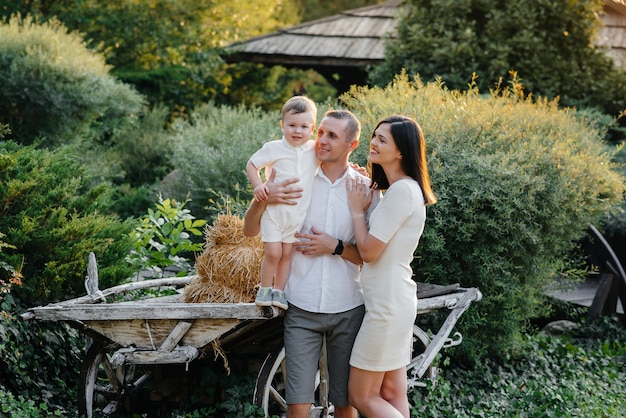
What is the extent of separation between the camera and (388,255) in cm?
368

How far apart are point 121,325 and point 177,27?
39.6ft

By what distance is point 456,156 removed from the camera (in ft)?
19.8

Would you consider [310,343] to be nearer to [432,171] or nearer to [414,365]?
[414,365]

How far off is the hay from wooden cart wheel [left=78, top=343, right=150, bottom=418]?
64cm

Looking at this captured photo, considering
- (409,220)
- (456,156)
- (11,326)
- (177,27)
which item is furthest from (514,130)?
(177,27)

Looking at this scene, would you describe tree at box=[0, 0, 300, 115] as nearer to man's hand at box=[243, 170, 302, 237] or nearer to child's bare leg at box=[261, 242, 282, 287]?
man's hand at box=[243, 170, 302, 237]

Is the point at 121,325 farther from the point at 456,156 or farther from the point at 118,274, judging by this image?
the point at 456,156

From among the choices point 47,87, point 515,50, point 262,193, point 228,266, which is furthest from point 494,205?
point 47,87

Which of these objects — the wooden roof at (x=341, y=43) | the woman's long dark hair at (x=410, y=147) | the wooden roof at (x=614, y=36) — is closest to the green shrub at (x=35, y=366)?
the woman's long dark hair at (x=410, y=147)

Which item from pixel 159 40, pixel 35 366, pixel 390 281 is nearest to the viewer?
pixel 390 281

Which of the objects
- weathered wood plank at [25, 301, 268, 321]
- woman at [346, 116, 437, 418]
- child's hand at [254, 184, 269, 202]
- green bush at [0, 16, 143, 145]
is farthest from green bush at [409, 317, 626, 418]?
green bush at [0, 16, 143, 145]

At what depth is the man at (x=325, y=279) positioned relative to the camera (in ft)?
12.3

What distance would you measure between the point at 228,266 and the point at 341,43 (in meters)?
9.08

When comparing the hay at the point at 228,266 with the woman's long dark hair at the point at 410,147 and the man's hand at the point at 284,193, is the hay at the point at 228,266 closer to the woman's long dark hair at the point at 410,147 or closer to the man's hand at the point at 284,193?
the man's hand at the point at 284,193
